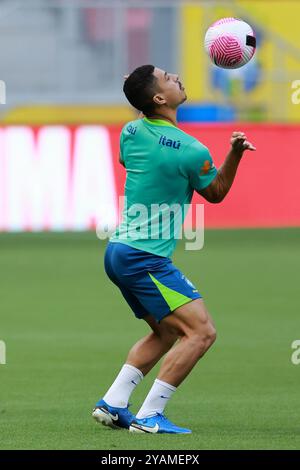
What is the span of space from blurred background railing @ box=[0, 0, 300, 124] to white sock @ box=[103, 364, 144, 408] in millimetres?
19051

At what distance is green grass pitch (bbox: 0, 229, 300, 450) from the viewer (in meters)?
7.69

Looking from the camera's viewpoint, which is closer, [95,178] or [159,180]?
[159,180]

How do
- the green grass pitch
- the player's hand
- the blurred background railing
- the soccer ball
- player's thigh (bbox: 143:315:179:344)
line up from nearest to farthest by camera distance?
the player's hand → the green grass pitch → player's thigh (bbox: 143:315:179:344) → the soccer ball → the blurred background railing

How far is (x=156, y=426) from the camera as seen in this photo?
7.64 m

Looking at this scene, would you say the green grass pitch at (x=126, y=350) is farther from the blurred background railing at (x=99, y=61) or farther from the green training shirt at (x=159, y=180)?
the blurred background railing at (x=99, y=61)

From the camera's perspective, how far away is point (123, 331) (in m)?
12.4

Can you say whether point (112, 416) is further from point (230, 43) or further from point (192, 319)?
point (230, 43)

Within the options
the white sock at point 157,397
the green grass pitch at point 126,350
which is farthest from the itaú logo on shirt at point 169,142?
the green grass pitch at point 126,350

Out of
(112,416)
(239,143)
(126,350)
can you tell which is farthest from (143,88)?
(126,350)

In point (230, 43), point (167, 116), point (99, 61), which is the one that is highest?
point (230, 43)

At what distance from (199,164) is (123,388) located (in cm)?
158

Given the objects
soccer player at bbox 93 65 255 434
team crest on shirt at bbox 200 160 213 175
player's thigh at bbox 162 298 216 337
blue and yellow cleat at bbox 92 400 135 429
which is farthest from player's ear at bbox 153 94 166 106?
blue and yellow cleat at bbox 92 400 135 429

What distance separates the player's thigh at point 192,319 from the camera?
25.0 feet

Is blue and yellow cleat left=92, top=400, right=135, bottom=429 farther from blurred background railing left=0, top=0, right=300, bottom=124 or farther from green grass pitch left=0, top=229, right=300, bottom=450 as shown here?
blurred background railing left=0, top=0, right=300, bottom=124
